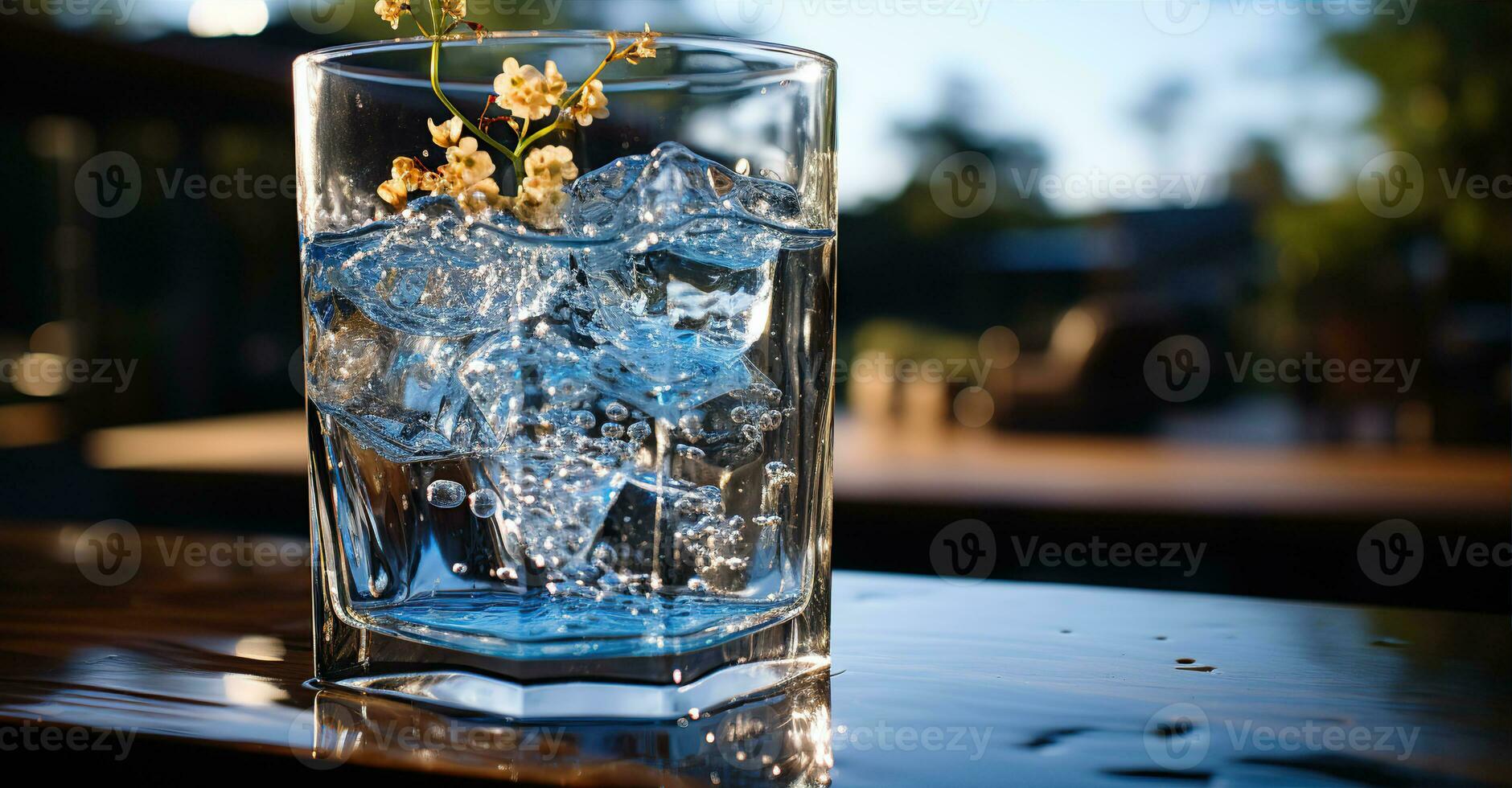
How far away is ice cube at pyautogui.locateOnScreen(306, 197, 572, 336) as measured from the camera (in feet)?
2.00

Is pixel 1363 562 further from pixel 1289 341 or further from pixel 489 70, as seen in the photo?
pixel 1289 341

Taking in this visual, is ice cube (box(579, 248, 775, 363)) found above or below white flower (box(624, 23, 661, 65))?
below

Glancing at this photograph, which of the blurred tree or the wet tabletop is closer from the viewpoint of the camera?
the wet tabletop

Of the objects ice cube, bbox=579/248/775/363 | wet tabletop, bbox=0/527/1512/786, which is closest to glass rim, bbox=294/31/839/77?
ice cube, bbox=579/248/775/363

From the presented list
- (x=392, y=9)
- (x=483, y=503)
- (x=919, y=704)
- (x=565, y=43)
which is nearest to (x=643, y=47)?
(x=565, y=43)

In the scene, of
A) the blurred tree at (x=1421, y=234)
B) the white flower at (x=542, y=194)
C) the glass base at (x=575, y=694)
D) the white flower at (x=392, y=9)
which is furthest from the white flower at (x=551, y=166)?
the blurred tree at (x=1421, y=234)

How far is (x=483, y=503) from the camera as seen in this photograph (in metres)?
0.63

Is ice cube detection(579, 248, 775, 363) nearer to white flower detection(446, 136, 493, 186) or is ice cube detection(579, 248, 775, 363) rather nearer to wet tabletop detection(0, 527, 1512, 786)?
white flower detection(446, 136, 493, 186)

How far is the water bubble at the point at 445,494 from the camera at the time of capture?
2.09 ft

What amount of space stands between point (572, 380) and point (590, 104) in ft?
0.45

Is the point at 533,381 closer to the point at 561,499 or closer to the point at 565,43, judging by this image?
the point at 561,499

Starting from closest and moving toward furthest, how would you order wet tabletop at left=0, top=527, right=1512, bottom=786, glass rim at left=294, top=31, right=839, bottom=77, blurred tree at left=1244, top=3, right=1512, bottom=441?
wet tabletop at left=0, top=527, right=1512, bottom=786 < glass rim at left=294, top=31, right=839, bottom=77 < blurred tree at left=1244, top=3, right=1512, bottom=441

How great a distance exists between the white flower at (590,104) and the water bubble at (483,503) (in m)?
0.19

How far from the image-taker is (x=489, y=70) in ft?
2.06
